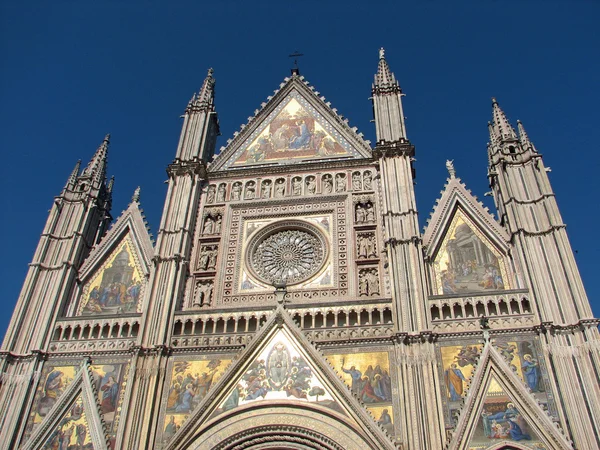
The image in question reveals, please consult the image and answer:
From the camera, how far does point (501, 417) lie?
1357 centimetres

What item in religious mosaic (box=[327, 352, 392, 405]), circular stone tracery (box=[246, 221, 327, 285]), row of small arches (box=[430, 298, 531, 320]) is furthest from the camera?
circular stone tracery (box=[246, 221, 327, 285])

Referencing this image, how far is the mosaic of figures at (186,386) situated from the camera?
14.7 metres

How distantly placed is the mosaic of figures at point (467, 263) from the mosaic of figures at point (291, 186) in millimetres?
3185

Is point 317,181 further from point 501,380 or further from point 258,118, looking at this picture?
point 501,380

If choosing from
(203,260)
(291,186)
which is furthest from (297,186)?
(203,260)

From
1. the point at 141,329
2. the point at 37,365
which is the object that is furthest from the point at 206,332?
the point at 37,365

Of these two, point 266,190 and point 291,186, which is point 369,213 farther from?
point 266,190

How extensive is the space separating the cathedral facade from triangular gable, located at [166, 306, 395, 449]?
48mm

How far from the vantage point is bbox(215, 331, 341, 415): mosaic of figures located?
14.6 metres

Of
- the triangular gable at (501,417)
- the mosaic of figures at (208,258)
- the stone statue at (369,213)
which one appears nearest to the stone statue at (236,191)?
the mosaic of figures at (208,258)

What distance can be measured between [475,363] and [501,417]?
1.34 meters

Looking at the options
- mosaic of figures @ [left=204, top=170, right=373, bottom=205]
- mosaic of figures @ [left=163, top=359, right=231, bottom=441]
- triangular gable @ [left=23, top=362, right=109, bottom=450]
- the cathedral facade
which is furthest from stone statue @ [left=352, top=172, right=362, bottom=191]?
triangular gable @ [left=23, top=362, right=109, bottom=450]

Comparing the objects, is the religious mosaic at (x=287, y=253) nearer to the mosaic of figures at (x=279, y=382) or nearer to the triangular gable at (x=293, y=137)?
the mosaic of figures at (x=279, y=382)

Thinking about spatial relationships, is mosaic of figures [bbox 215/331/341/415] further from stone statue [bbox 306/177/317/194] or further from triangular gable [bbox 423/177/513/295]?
stone statue [bbox 306/177/317/194]
